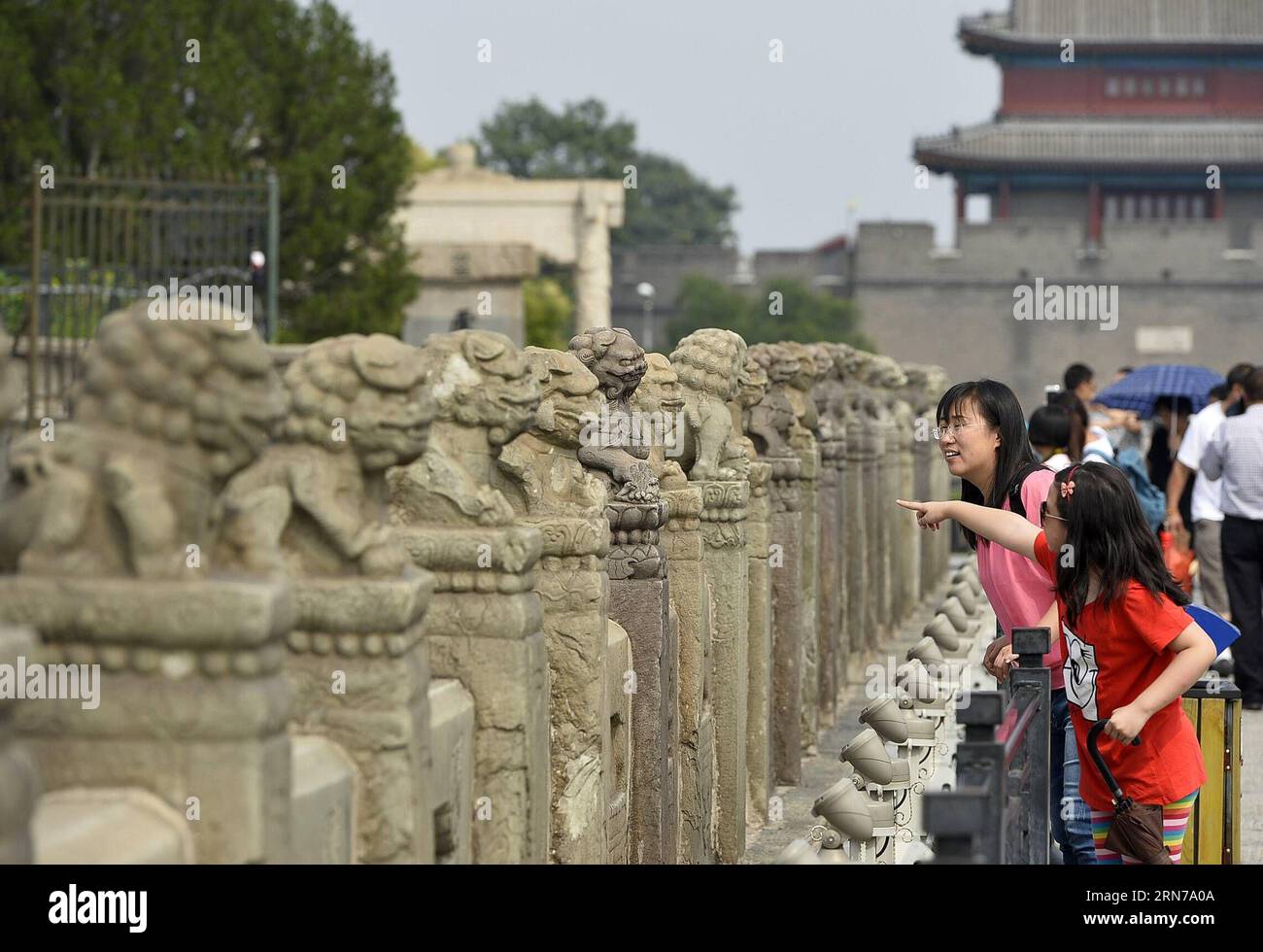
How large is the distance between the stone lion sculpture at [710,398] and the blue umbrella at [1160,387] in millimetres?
7540

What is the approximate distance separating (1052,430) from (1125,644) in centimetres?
267

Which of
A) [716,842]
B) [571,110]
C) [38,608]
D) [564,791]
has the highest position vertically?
[571,110]

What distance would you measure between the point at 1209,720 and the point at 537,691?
2.31 metres

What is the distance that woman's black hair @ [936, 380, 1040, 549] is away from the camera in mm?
5039

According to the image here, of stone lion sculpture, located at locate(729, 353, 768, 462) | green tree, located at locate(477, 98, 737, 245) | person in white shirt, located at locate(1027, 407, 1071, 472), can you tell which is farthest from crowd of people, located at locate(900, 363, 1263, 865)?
green tree, located at locate(477, 98, 737, 245)

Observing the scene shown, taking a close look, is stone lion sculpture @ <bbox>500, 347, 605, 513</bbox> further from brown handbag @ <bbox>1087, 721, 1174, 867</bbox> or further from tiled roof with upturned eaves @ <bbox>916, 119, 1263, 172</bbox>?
tiled roof with upturned eaves @ <bbox>916, 119, 1263, 172</bbox>

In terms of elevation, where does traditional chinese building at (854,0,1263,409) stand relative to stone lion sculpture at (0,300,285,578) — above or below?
above

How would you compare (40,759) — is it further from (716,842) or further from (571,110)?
(571,110)

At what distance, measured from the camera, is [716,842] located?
6.44 meters

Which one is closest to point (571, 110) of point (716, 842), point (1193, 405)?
point (1193, 405)

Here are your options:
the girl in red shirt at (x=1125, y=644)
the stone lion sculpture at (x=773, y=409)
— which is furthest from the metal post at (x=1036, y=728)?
the stone lion sculpture at (x=773, y=409)

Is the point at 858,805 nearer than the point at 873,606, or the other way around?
the point at 858,805

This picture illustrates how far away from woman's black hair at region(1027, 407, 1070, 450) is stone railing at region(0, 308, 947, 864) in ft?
3.16

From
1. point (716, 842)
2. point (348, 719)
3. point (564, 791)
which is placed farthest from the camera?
point (716, 842)
